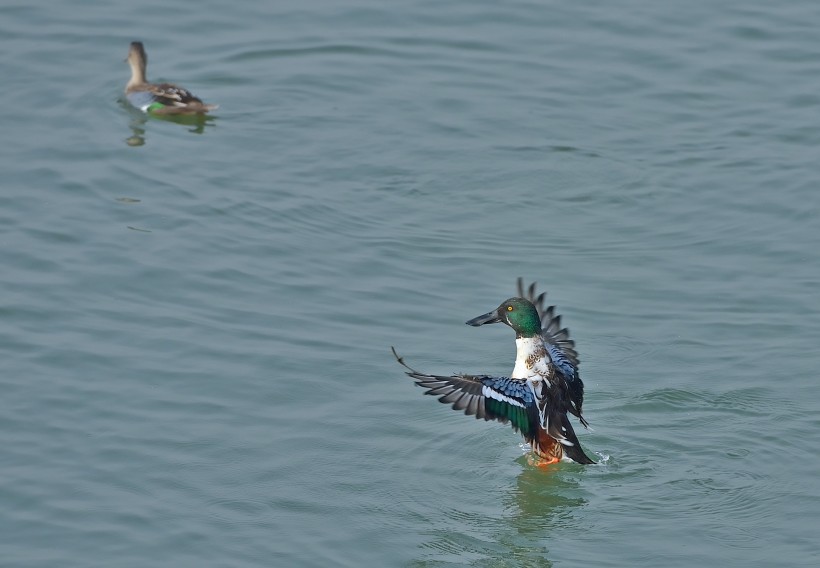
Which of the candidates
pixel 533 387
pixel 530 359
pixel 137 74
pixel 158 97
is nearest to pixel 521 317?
pixel 530 359

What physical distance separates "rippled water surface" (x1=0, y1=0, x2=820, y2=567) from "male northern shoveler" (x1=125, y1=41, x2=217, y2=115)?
19 centimetres

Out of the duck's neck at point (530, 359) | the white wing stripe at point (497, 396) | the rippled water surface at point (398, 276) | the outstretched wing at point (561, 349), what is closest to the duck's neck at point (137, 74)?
the rippled water surface at point (398, 276)

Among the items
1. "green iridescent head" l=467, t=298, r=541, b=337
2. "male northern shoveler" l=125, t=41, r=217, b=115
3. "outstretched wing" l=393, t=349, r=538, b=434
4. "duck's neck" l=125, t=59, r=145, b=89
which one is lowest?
"outstretched wing" l=393, t=349, r=538, b=434

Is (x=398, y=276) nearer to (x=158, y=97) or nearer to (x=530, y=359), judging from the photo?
(x=530, y=359)

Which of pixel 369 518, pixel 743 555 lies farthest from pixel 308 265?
pixel 743 555

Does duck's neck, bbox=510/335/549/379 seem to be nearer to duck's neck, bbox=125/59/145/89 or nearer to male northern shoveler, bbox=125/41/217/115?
male northern shoveler, bbox=125/41/217/115

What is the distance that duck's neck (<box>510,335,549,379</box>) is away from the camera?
11609mm

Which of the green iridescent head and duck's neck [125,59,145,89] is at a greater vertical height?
duck's neck [125,59,145,89]

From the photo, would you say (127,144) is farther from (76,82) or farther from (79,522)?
(79,522)

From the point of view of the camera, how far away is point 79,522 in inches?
386

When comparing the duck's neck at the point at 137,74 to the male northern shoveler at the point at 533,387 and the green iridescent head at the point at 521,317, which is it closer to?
the male northern shoveler at the point at 533,387

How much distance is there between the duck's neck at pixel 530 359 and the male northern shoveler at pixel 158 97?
267 inches

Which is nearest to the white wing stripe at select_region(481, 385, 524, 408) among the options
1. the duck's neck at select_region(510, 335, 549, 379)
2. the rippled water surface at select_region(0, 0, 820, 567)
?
the rippled water surface at select_region(0, 0, 820, 567)

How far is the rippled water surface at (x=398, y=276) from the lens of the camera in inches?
400
